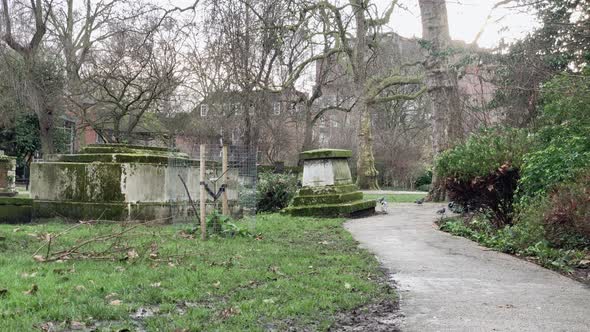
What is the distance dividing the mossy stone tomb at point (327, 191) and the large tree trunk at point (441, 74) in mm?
4221

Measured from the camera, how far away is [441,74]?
19.2 m

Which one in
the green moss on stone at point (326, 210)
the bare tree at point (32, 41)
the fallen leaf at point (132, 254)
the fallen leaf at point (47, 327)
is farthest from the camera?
the bare tree at point (32, 41)

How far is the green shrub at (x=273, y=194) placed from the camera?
16.9 metres

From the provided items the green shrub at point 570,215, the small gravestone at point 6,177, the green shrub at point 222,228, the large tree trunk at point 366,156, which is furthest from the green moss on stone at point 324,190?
the large tree trunk at point 366,156

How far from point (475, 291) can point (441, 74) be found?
15.1 meters

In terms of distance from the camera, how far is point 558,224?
7457 mm

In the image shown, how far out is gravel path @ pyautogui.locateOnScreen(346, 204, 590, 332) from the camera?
421 cm

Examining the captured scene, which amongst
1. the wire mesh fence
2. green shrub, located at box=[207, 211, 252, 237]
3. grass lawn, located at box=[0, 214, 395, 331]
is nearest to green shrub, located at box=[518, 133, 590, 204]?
grass lawn, located at box=[0, 214, 395, 331]

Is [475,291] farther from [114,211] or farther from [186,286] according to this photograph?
[114,211]

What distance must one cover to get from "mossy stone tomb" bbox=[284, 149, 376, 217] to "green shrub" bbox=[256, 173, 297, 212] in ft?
4.77

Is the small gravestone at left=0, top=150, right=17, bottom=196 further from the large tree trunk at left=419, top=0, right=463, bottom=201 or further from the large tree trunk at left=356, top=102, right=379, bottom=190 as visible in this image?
the large tree trunk at left=356, top=102, right=379, bottom=190

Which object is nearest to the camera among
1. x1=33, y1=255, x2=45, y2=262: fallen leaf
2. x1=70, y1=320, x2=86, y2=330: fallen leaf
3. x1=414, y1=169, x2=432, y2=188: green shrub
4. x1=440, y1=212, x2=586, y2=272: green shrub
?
x1=70, y1=320, x2=86, y2=330: fallen leaf

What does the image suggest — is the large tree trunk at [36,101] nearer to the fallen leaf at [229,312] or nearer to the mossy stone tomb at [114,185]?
the mossy stone tomb at [114,185]

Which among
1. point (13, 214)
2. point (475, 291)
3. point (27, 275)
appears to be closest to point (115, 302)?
point (27, 275)
